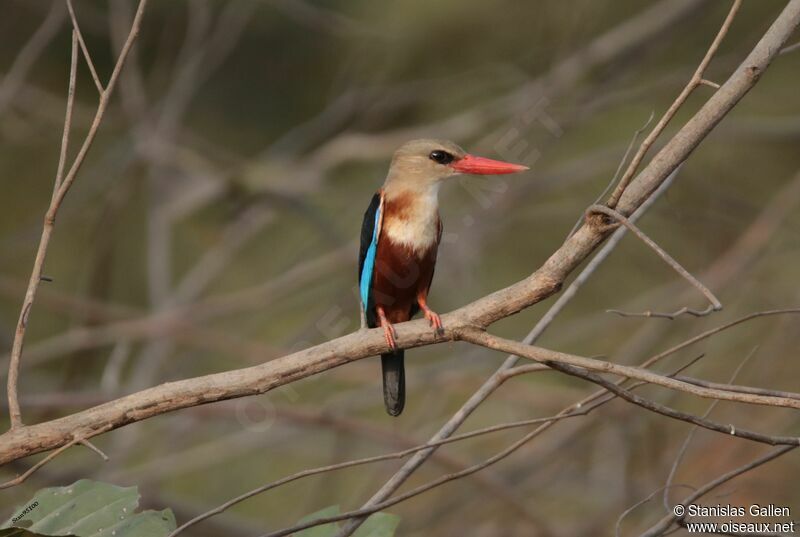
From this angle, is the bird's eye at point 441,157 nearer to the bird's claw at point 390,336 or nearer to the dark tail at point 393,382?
the dark tail at point 393,382

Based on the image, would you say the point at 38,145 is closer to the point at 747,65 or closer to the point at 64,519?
the point at 64,519

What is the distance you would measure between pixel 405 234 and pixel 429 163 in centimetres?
27

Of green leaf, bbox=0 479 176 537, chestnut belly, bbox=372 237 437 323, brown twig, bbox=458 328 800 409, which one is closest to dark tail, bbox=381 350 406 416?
chestnut belly, bbox=372 237 437 323

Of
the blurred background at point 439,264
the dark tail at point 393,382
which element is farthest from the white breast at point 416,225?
the blurred background at point 439,264

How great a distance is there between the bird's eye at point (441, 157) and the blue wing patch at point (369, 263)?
24cm

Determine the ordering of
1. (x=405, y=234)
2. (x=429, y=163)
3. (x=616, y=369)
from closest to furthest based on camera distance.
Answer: (x=616, y=369) → (x=405, y=234) → (x=429, y=163)

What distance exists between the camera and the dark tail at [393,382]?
2895 millimetres

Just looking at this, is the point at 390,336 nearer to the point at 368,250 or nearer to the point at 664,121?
the point at 664,121

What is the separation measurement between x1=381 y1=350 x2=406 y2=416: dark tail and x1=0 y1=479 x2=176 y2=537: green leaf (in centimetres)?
117

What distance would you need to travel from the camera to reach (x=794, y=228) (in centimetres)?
492

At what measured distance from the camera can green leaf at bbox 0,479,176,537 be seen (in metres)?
1.78

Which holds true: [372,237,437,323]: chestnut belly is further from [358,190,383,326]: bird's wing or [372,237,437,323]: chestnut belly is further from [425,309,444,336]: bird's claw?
[425,309,444,336]: bird's claw

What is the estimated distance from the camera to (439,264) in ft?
17.2

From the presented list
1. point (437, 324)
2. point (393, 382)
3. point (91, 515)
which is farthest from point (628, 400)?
point (393, 382)
